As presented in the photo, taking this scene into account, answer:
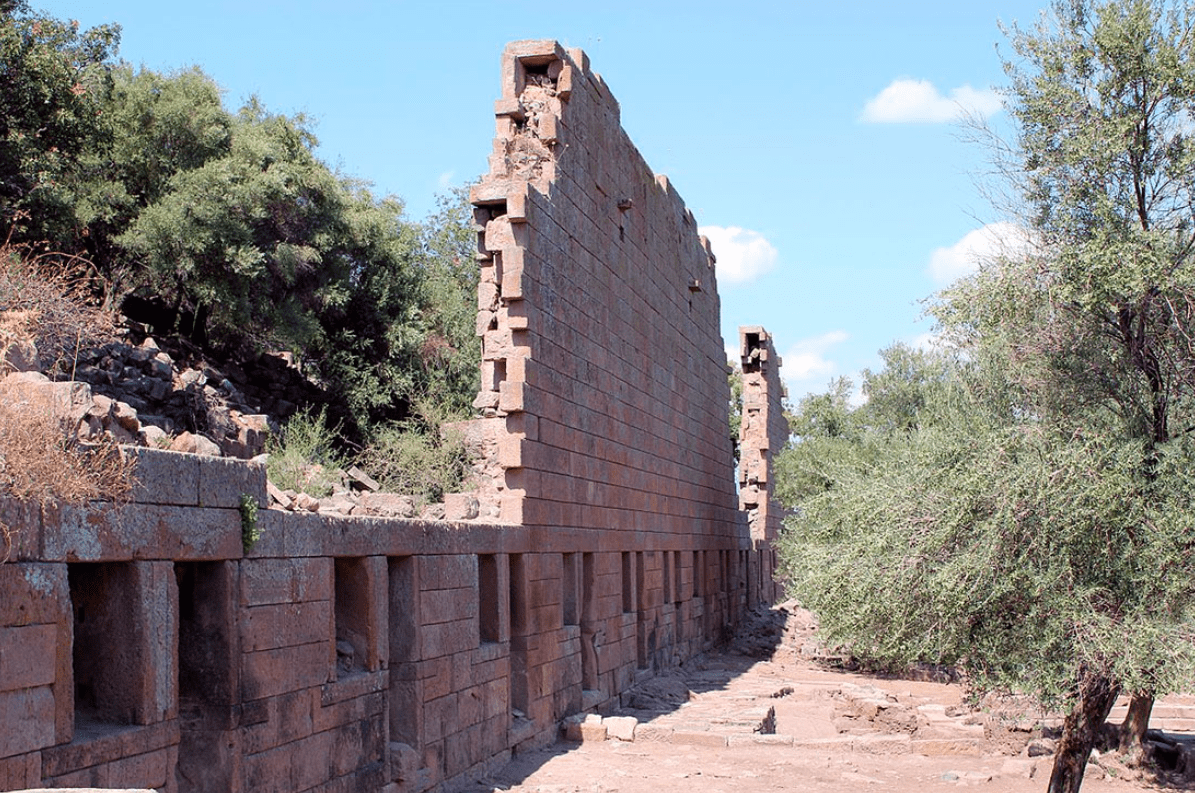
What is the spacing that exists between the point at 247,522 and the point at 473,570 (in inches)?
162

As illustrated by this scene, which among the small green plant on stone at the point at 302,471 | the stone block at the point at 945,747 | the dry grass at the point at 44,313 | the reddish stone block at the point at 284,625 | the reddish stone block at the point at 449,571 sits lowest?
the stone block at the point at 945,747

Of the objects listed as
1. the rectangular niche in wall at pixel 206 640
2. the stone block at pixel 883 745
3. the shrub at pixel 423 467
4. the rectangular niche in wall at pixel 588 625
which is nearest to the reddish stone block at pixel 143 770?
the rectangular niche in wall at pixel 206 640

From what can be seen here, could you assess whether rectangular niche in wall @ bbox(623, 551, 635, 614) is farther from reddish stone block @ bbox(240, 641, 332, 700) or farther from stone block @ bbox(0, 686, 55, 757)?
stone block @ bbox(0, 686, 55, 757)

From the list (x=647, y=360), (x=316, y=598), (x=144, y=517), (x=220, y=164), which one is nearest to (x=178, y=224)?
(x=220, y=164)

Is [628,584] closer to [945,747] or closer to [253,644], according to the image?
[945,747]

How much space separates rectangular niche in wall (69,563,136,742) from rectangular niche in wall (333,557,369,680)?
2782 millimetres

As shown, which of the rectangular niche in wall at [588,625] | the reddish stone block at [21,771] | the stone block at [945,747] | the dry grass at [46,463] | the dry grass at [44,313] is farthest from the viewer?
the rectangular niche in wall at [588,625]

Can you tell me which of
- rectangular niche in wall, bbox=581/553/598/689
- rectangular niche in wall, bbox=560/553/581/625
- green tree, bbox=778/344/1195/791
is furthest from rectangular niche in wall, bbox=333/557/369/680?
rectangular niche in wall, bbox=581/553/598/689

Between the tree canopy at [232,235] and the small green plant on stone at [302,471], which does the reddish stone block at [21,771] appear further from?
the tree canopy at [232,235]

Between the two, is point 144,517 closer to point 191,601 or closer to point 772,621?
point 191,601

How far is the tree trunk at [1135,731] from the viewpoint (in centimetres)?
1338

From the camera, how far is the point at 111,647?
20.4 ft

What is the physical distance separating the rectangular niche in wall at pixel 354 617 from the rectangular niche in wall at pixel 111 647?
2.78 metres

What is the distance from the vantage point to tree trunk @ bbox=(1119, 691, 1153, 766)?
43.9 ft
